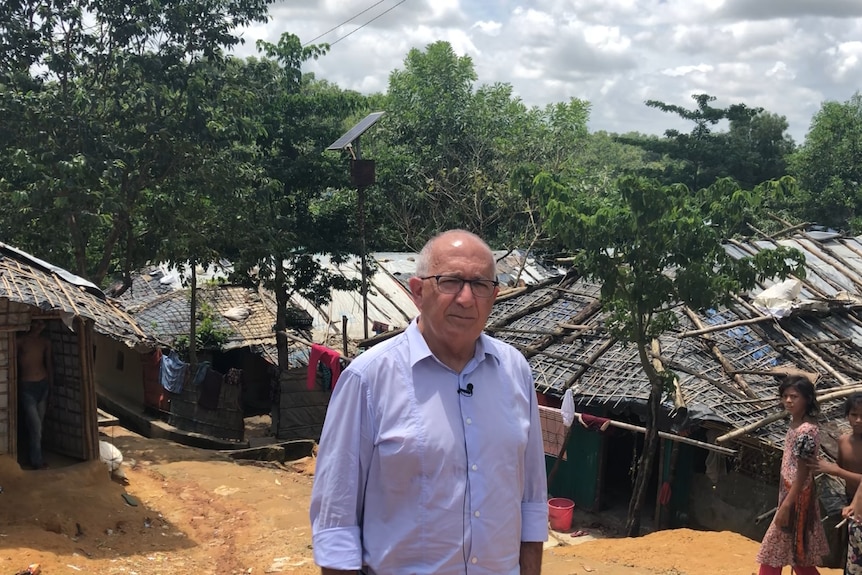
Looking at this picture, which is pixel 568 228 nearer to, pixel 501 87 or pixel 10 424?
pixel 10 424

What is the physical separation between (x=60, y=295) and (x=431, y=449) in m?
6.20

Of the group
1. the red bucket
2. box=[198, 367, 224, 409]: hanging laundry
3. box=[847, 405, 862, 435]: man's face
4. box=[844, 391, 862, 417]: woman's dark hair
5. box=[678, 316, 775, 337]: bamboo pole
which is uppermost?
box=[678, 316, 775, 337]: bamboo pole

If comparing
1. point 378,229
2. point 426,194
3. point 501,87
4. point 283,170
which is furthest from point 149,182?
point 501,87

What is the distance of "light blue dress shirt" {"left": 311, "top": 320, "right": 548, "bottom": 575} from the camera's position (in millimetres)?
2113

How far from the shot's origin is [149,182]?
11578 millimetres

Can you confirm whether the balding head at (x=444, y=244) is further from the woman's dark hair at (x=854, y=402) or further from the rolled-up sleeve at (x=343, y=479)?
the woman's dark hair at (x=854, y=402)

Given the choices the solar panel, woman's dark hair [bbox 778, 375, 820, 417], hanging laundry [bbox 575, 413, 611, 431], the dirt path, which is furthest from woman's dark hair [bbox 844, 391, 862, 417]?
the solar panel

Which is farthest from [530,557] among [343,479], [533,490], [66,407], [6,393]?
[66,407]

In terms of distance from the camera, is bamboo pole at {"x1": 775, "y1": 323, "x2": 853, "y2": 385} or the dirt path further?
bamboo pole at {"x1": 775, "y1": 323, "x2": 853, "y2": 385}

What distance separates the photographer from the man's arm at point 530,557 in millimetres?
2449

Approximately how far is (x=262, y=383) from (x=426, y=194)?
264 inches

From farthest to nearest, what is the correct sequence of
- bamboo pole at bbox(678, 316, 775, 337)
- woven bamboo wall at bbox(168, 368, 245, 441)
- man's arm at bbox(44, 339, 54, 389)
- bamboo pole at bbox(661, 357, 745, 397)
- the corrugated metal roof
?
Result: the corrugated metal roof, woven bamboo wall at bbox(168, 368, 245, 441), bamboo pole at bbox(678, 316, 775, 337), bamboo pole at bbox(661, 357, 745, 397), man's arm at bbox(44, 339, 54, 389)

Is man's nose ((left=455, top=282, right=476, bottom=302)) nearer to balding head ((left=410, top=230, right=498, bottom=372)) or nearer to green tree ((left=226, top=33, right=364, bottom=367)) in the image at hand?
balding head ((left=410, top=230, right=498, bottom=372))

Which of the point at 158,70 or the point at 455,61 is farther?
the point at 455,61
